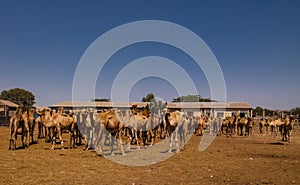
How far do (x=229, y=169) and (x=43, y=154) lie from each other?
8744 millimetres

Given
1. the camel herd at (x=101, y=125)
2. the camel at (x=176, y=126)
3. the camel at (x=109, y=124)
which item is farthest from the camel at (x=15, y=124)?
the camel at (x=176, y=126)

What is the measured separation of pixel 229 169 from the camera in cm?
1059

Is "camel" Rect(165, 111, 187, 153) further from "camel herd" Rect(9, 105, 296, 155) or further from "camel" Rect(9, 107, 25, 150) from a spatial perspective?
"camel" Rect(9, 107, 25, 150)

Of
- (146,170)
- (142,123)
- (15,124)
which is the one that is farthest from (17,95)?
(146,170)

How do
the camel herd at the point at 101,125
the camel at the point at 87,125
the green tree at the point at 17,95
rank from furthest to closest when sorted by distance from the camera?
the green tree at the point at 17,95 < the camel at the point at 87,125 < the camel herd at the point at 101,125

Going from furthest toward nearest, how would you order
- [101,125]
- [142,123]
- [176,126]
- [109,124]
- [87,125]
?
[142,123], [87,125], [176,126], [101,125], [109,124]

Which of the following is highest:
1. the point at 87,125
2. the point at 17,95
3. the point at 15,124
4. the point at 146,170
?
the point at 17,95

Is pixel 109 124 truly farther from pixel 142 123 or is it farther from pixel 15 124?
pixel 15 124

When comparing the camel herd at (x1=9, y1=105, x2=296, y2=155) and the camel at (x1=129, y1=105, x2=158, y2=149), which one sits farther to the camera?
the camel at (x1=129, y1=105, x2=158, y2=149)

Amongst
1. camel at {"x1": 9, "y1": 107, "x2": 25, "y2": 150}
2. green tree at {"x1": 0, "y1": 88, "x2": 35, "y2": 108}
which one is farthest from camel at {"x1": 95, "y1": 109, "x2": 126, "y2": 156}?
green tree at {"x1": 0, "y1": 88, "x2": 35, "y2": 108}

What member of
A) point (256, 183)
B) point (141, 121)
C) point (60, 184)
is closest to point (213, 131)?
point (141, 121)

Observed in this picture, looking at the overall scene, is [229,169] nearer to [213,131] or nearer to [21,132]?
[21,132]

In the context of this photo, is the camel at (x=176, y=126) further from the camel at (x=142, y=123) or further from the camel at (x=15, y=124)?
the camel at (x=15, y=124)

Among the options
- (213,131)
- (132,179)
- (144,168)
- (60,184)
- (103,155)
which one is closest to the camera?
(60,184)
